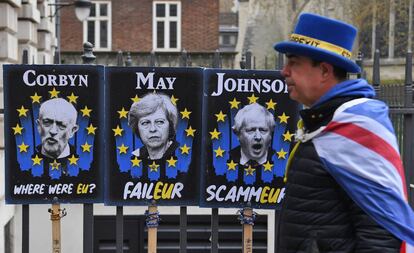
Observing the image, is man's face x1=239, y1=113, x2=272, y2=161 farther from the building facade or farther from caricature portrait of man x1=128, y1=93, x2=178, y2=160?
the building facade

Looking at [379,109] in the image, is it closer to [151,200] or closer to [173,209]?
[151,200]

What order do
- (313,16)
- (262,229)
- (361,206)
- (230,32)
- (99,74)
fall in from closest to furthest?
(361,206) < (313,16) < (99,74) < (262,229) < (230,32)

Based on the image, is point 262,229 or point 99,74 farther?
point 262,229

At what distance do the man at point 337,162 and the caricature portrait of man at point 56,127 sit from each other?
1.77 metres

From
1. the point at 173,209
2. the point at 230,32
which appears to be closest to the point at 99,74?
the point at 173,209

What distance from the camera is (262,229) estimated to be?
8.48 meters

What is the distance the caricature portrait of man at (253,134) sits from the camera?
405 centimetres

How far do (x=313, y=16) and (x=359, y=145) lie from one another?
1.99 feet

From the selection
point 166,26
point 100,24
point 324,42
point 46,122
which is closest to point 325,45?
point 324,42

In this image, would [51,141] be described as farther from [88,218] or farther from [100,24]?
[100,24]

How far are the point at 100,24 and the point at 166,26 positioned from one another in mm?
3163

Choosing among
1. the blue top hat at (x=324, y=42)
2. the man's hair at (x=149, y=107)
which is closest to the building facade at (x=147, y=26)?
the man's hair at (x=149, y=107)

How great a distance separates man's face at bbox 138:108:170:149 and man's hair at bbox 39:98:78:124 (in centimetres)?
43

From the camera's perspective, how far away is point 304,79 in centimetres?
268
